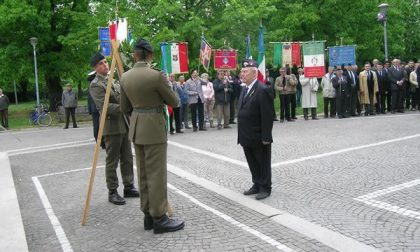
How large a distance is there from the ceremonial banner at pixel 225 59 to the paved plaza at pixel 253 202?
6726 mm

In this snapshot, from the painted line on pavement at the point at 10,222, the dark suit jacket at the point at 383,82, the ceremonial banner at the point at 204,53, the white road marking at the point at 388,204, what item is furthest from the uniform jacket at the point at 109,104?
the dark suit jacket at the point at 383,82

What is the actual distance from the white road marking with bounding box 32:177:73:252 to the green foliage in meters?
10.6

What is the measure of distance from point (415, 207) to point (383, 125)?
8.76 metres

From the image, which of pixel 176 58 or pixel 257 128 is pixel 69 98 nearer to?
pixel 176 58

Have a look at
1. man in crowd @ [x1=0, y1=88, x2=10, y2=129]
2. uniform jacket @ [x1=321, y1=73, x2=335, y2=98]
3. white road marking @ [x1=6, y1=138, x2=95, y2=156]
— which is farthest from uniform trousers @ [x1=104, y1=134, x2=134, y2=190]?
man in crowd @ [x1=0, y1=88, x2=10, y2=129]

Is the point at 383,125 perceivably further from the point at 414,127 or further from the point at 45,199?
the point at 45,199

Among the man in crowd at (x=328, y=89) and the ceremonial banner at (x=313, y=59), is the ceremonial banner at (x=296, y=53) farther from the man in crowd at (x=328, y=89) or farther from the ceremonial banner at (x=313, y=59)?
the man in crowd at (x=328, y=89)

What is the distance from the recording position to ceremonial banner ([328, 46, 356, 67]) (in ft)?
63.8

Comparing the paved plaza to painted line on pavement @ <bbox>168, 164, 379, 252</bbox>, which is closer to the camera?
painted line on pavement @ <bbox>168, 164, 379, 252</bbox>

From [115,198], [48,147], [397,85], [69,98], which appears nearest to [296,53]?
[397,85]

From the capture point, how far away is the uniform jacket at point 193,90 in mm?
16656

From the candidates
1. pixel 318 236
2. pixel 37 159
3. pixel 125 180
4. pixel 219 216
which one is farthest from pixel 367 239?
pixel 37 159

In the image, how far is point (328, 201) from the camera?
672cm

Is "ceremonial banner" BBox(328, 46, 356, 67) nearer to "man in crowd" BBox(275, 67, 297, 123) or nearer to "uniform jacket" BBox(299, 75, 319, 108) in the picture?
"uniform jacket" BBox(299, 75, 319, 108)
